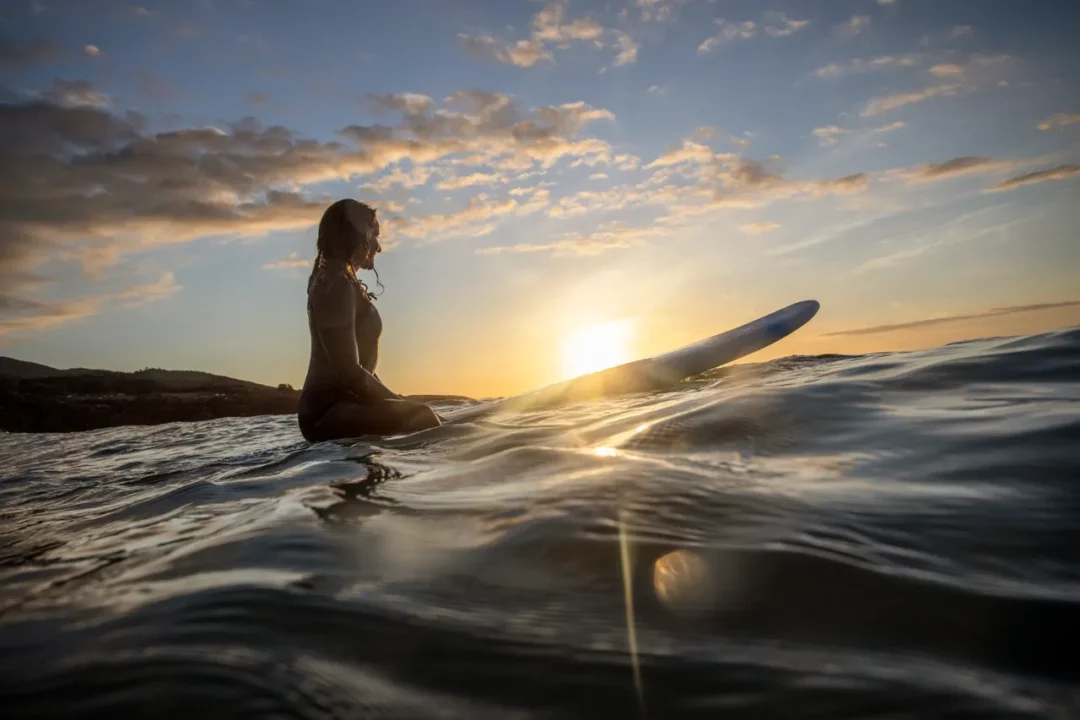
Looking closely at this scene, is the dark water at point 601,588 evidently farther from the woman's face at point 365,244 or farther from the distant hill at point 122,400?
the distant hill at point 122,400

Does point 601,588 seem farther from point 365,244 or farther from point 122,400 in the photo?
point 122,400

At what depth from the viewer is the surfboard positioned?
550 cm

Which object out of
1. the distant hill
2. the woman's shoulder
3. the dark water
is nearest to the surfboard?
the woman's shoulder

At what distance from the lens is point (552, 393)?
18.6 ft

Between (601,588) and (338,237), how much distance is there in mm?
3890

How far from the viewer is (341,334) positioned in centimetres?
432

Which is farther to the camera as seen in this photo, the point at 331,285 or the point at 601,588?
the point at 331,285

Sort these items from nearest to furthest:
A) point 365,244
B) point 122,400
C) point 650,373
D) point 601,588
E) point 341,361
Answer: point 601,588 < point 341,361 < point 365,244 < point 650,373 < point 122,400

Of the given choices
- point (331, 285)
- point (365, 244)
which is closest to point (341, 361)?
point (331, 285)

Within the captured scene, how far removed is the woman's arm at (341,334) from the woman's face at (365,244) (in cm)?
31

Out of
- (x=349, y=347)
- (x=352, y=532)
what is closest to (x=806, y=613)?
(x=352, y=532)

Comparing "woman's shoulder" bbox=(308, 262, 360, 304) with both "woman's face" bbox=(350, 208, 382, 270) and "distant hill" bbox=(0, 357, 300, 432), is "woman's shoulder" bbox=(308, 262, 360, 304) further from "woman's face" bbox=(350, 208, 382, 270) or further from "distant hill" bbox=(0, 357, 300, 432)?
"distant hill" bbox=(0, 357, 300, 432)

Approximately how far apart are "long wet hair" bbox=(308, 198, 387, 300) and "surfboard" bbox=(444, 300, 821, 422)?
1553 mm

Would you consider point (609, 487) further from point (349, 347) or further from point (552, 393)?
point (552, 393)
